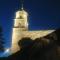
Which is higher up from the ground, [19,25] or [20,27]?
[19,25]

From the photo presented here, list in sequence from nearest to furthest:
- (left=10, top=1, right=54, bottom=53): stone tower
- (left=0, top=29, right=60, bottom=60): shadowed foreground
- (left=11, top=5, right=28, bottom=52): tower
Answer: (left=0, top=29, right=60, bottom=60): shadowed foreground → (left=10, top=1, right=54, bottom=53): stone tower → (left=11, top=5, right=28, bottom=52): tower

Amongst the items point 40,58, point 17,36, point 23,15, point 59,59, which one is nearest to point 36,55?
point 40,58

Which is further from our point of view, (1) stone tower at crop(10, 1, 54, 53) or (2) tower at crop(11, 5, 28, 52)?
(2) tower at crop(11, 5, 28, 52)

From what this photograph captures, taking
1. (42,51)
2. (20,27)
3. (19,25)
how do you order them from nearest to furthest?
1. (42,51)
2. (20,27)
3. (19,25)

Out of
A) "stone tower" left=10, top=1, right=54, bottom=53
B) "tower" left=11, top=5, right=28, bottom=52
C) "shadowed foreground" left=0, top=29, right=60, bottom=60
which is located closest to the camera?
"shadowed foreground" left=0, top=29, right=60, bottom=60

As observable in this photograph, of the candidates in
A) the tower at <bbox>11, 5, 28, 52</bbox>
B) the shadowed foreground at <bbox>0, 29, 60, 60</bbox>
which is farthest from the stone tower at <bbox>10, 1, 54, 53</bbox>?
the shadowed foreground at <bbox>0, 29, 60, 60</bbox>

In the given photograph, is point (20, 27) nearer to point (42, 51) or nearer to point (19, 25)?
point (19, 25)

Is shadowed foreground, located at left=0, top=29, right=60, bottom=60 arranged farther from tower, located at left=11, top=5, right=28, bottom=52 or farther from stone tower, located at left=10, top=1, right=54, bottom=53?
tower, located at left=11, top=5, right=28, bottom=52

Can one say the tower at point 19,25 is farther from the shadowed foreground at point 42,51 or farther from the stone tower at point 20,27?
the shadowed foreground at point 42,51

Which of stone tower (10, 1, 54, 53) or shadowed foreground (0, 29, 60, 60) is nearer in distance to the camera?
shadowed foreground (0, 29, 60, 60)

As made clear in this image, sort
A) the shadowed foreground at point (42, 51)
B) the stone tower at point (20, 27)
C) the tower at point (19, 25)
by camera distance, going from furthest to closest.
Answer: the tower at point (19, 25), the stone tower at point (20, 27), the shadowed foreground at point (42, 51)

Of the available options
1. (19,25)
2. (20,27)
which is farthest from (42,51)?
(19,25)

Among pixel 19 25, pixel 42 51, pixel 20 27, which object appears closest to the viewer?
pixel 42 51

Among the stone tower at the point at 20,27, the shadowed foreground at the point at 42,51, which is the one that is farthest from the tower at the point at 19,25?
the shadowed foreground at the point at 42,51
